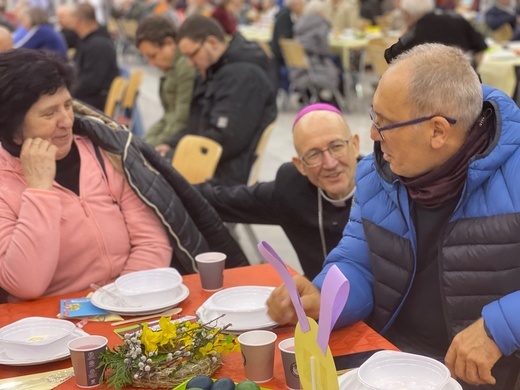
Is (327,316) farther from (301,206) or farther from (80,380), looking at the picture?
(301,206)

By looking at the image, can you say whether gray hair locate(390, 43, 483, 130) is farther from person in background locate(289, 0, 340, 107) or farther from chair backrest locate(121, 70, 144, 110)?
person in background locate(289, 0, 340, 107)

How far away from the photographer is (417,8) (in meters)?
6.23

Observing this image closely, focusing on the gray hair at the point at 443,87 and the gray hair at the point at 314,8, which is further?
the gray hair at the point at 314,8

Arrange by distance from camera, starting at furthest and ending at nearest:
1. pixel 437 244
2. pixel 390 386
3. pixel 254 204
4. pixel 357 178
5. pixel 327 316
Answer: pixel 254 204, pixel 357 178, pixel 437 244, pixel 390 386, pixel 327 316

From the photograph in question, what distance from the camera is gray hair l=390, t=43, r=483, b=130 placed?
185 cm

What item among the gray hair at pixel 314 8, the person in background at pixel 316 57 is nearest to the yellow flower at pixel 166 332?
the person in background at pixel 316 57

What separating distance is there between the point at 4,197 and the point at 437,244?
1.31m

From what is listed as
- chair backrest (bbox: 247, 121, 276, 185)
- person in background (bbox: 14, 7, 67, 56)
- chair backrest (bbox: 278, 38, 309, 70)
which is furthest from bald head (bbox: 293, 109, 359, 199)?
chair backrest (bbox: 278, 38, 309, 70)

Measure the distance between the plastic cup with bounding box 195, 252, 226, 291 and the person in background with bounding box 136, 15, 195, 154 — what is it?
9.58 ft

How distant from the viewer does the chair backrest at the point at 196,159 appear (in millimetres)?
3861

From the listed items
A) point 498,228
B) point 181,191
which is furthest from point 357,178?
point 181,191

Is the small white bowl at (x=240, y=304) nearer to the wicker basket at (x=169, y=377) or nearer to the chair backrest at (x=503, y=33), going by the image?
the wicker basket at (x=169, y=377)

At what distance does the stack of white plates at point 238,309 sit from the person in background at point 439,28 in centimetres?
367

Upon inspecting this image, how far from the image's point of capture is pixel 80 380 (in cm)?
170
